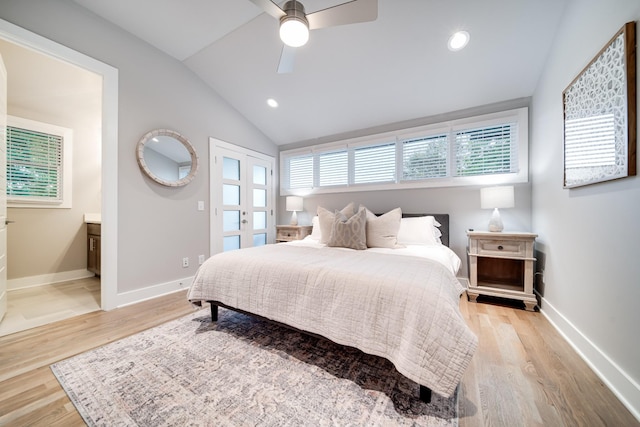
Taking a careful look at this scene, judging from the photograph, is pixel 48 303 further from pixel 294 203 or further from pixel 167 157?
pixel 294 203

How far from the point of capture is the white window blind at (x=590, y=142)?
151 centimetres

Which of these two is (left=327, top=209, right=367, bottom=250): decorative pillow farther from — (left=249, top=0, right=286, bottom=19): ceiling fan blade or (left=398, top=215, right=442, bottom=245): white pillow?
(left=249, top=0, right=286, bottom=19): ceiling fan blade

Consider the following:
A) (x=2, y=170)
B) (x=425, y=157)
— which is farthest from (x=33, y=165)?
(x=425, y=157)

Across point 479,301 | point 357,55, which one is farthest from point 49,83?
point 479,301

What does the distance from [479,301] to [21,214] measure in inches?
241

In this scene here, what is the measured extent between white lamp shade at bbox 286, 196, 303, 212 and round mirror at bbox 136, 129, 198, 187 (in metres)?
1.62

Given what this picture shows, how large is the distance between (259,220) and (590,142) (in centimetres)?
416

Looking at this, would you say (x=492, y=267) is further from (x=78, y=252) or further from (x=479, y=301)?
(x=78, y=252)

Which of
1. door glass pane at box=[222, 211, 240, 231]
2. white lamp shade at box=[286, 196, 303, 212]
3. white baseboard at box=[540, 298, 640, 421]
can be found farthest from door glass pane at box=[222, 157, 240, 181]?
white baseboard at box=[540, 298, 640, 421]

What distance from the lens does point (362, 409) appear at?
1232mm

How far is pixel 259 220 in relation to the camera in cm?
441

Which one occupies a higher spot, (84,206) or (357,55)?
(357,55)

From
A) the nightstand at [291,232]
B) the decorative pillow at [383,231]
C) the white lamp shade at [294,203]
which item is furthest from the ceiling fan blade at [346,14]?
the nightstand at [291,232]

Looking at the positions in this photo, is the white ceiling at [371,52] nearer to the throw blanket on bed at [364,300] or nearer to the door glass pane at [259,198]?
the door glass pane at [259,198]
